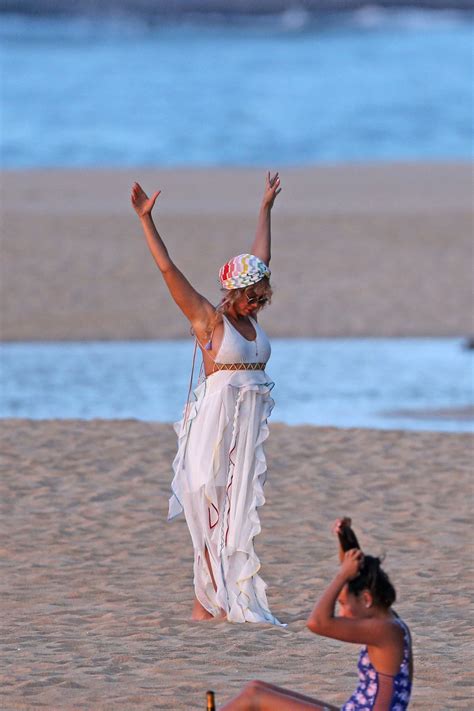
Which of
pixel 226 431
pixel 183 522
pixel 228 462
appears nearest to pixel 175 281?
pixel 226 431

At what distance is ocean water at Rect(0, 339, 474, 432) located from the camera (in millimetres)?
14977

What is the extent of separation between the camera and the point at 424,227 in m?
28.3

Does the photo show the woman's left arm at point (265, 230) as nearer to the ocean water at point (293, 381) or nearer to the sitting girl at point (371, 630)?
the sitting girl at point (371, 630)

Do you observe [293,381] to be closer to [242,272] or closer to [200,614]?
[200,614]

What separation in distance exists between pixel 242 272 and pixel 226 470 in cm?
88

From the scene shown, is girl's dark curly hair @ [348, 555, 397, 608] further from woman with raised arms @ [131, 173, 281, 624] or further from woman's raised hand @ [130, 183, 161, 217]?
woman's raised hand @ [130, 183, 161, 217]

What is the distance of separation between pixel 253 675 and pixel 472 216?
22.7m

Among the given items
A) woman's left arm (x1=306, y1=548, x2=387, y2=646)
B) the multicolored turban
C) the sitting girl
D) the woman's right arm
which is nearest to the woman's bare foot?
the woman's right arm

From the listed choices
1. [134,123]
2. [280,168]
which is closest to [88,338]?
[280,168]

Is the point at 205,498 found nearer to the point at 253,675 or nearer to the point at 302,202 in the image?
the point at 253,675

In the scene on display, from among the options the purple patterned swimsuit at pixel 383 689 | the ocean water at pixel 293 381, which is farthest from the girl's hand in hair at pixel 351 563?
the ocean water at pixel 293 381

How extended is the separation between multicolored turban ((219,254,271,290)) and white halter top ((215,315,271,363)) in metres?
0.18

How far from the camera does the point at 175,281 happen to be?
24.7 ft

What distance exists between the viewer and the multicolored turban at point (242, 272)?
7543mm
